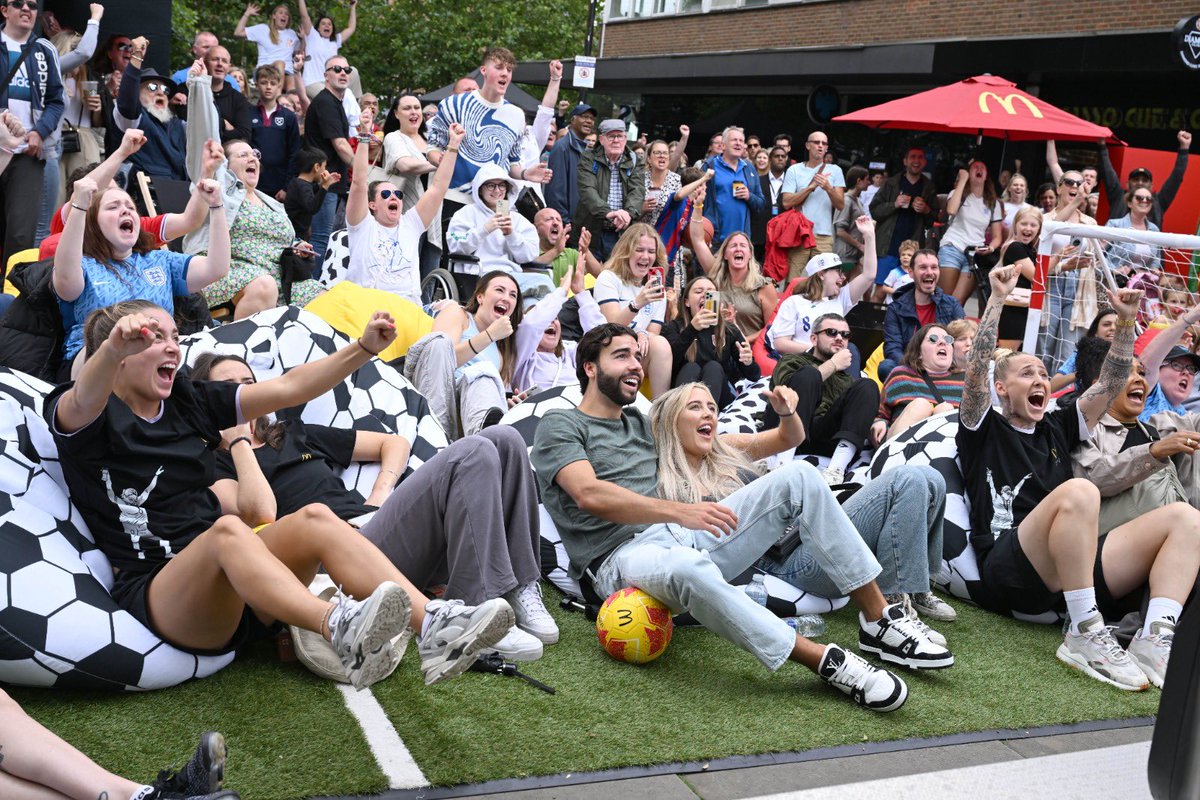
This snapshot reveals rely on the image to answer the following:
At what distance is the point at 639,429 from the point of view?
16.7 feet

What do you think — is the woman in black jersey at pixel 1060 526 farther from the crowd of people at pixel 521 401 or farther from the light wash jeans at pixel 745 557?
the light wash jeans at pixel 745 557

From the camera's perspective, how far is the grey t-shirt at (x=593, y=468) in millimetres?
4793

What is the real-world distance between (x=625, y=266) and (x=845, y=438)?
2076mm

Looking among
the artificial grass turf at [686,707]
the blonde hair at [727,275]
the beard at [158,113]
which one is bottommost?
the artificial grass turf at [686,707]

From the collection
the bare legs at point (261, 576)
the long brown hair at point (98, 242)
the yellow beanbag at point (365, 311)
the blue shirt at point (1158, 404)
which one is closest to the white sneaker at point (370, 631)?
the bare legs at point (261, 576)

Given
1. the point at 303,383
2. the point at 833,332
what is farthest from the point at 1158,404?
the point at 303,383

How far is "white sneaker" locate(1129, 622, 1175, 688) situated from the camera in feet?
16.1

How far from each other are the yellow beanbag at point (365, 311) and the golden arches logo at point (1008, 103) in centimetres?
671

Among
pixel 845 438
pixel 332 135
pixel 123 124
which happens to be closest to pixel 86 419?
pixel 845 438

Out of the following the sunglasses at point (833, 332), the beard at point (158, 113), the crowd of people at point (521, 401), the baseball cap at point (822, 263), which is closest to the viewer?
the crowd of people at point (521, 401)

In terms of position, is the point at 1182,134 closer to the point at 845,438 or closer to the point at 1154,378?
the point at 1154,378

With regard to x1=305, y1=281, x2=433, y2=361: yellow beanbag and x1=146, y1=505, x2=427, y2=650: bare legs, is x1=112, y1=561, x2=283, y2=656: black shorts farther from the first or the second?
x1=305, y1=281, x2=433, y2=361: yellow beanbag

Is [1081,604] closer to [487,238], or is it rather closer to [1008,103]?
[487,238]

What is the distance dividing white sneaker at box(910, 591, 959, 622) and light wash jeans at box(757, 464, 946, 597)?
0.28 m
